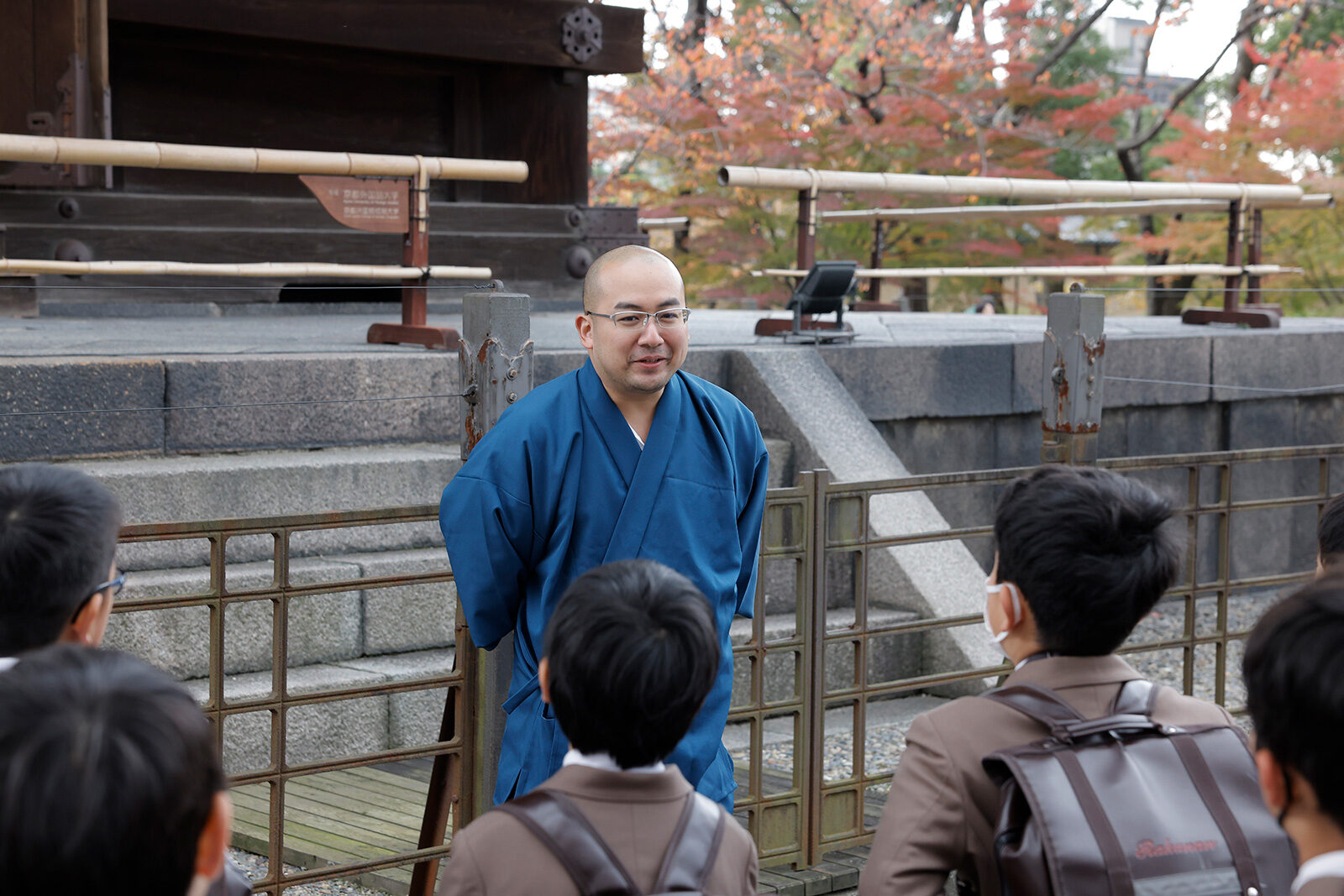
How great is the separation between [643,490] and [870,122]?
36.2ft

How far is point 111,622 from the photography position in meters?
4.18

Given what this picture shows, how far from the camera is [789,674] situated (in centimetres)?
548

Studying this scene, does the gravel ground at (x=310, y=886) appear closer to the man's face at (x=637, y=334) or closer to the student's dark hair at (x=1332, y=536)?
the man's face at (x=637, y=334)

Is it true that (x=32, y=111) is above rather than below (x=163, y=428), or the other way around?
above

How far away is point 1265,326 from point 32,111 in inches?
269

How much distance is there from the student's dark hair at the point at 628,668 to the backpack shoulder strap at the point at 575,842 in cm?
8

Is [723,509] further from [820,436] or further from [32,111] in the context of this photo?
[32,111]

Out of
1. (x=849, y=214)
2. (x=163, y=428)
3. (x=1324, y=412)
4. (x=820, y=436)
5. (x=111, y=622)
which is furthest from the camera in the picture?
(x=849, y=214)

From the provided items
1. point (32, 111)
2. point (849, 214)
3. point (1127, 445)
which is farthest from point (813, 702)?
point (849, 214)

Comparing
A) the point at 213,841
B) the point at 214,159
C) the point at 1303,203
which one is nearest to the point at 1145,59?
the point at 1303,203

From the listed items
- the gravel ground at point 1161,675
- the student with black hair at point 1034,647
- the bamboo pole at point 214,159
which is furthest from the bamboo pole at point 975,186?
the student with black hair at point 1034,647

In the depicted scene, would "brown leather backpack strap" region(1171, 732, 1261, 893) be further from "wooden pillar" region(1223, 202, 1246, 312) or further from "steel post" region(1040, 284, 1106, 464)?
"wooden pillar" region(1223, 202, 1246, 312)

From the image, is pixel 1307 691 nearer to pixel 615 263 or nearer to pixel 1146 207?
pixel 615 263

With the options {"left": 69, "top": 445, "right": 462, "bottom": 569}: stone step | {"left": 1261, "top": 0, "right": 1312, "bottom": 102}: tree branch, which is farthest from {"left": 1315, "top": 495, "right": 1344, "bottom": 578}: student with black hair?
{"left": 1261, "top": 0, "right": 1312, "bottom": 102}: tree branch
